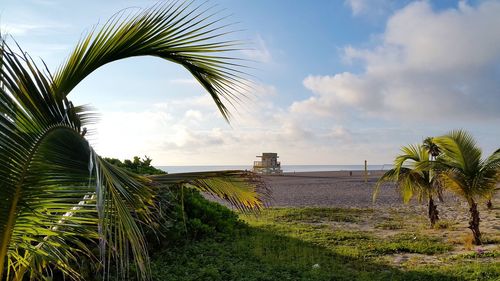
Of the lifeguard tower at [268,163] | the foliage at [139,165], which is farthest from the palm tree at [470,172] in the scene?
the lifeguard tower at [268,163]

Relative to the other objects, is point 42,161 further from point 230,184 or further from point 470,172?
point 470,172

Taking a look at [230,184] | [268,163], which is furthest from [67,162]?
[268,163]

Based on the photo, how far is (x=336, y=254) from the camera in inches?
297

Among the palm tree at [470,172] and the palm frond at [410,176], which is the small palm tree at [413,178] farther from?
the palm tree at [470,172]

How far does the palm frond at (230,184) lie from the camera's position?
9.59ft

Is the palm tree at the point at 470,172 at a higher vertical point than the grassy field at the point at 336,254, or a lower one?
higher

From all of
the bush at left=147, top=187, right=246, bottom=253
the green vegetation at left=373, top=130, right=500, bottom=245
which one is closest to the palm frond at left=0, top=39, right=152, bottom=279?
the bush at left=147, top=187, right=246, bottom=253

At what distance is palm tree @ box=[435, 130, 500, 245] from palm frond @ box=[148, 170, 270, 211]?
6.03 meters

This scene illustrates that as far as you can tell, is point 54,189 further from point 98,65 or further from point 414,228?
point 414,228

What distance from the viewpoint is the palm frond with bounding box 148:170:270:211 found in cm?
292

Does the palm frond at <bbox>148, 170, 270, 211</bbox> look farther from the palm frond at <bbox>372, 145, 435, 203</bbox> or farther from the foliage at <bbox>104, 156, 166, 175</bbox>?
the palm frond at <bbox>372, 145, 435, 203</bbox>

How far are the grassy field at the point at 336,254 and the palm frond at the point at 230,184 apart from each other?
2.00 feet

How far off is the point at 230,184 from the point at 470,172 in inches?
261

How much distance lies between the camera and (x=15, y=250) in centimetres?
293
